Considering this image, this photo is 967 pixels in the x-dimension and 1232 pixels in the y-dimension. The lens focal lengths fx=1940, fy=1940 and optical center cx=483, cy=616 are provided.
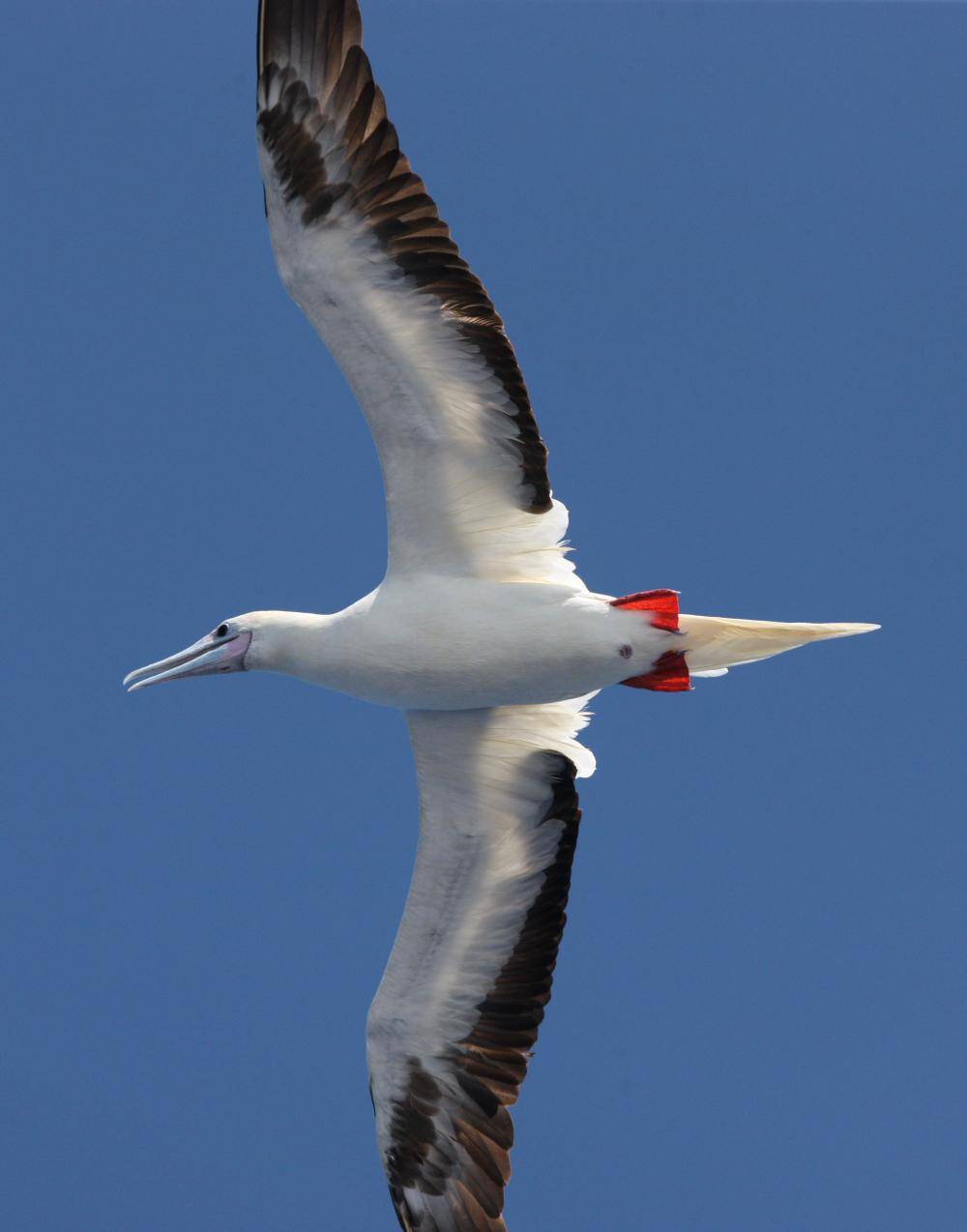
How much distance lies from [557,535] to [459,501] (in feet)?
2.15

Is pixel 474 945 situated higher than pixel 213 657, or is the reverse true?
pixel 213 657

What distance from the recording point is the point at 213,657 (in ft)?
41.3

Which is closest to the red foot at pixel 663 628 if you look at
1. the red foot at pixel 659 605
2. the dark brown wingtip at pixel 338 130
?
the red foot at pixel 659 605

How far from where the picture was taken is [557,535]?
12.0 metres

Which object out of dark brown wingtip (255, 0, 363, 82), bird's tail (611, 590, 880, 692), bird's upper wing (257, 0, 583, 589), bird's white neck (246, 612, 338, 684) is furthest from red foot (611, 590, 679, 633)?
dark brown wingtip (255, 0, 363, 82)

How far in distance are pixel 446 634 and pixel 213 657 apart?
171 cm

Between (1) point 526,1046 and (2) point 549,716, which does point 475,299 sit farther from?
(1) point 526,1046

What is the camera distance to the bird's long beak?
41.0ft

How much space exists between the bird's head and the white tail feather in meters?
→ 2.78

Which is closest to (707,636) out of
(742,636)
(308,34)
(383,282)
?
(742,636)

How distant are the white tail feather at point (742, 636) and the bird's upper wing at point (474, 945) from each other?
48.8 inches

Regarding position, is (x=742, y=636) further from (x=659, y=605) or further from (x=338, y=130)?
(x=338, y=130)

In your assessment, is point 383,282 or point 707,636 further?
point 707,636

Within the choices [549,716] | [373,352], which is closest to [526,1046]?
[549,716]
